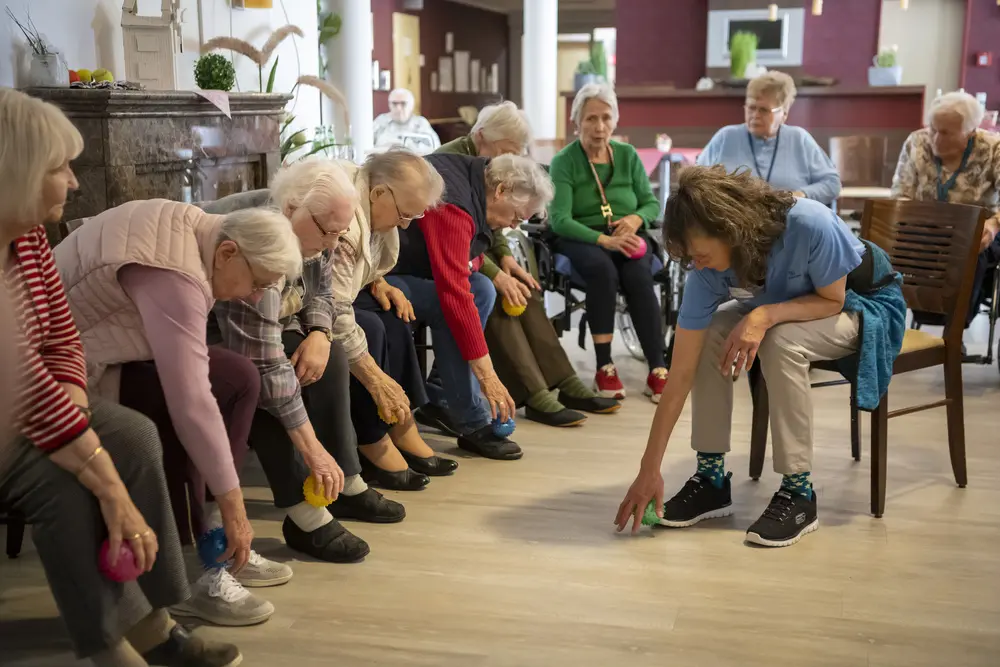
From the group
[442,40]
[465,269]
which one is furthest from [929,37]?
[465,269]

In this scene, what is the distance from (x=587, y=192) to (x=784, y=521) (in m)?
1.80

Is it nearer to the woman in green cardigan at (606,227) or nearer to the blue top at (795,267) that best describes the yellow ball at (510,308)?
the woman in green cardigan at (606,227)

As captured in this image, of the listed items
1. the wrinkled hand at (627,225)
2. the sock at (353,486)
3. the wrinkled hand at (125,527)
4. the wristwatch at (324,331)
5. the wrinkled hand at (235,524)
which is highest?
the wrinkled hand at (627,225)

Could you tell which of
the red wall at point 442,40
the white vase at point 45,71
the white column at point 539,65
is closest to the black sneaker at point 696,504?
the white vase at point 45,71

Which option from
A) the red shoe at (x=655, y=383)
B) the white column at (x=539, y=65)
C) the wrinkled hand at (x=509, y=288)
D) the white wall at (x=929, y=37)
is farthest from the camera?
the white wall at (x=929, y=37)

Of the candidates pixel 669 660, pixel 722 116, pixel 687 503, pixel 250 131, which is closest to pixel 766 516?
pixel 687 503

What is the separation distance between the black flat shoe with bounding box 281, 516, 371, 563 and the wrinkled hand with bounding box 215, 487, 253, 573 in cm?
42

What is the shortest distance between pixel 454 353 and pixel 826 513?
1136 millimetres

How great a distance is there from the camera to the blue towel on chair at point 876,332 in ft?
8.54

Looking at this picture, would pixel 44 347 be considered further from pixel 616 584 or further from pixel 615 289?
pixel 615 289

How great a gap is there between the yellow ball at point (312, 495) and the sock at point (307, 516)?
0.21ft

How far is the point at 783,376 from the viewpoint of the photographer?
2.56 meters

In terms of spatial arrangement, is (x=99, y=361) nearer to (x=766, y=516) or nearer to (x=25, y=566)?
(x=25, y=566)

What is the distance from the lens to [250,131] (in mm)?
4441
